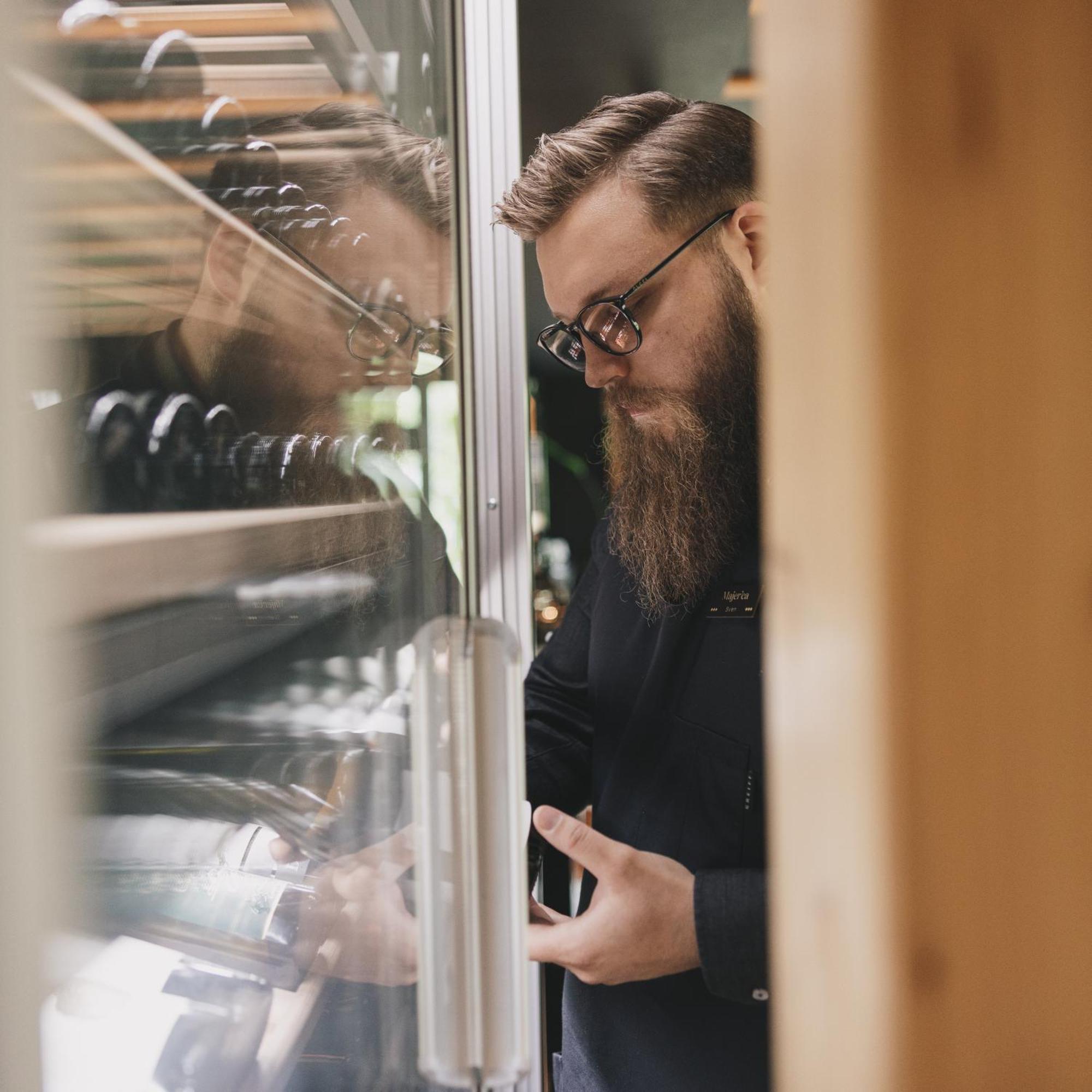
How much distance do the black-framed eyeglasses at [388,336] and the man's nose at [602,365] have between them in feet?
1.66

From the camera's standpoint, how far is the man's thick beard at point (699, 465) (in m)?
1.13

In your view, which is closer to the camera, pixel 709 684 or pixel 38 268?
pixel 38 268

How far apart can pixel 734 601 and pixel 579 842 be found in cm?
44

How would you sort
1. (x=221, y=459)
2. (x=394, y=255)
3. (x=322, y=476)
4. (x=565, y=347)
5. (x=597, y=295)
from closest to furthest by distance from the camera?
(x=221, y=459) < (x=322, y=476) < (x=394, y=255) < (x=597, y=295) < (x=565, y=347)

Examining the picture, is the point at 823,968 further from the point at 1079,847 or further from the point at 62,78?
the point at 62,78

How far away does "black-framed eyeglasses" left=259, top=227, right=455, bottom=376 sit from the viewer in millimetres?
614

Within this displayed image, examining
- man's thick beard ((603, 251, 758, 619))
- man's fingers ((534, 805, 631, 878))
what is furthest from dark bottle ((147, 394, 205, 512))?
man's thick beard ((603, 251, 758, 619))

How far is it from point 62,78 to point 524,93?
8.32ft

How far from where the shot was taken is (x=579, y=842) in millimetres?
770

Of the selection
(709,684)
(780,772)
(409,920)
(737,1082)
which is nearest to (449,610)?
(409,920)

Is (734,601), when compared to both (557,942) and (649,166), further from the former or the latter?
(649,166)

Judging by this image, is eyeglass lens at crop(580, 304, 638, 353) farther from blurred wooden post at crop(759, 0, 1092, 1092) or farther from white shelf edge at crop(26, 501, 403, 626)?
blurred wooden post at crop(759, 0, 1092, 1092)

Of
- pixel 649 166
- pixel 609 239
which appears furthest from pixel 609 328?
pixel 649 166

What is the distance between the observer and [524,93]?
8.12 feet
